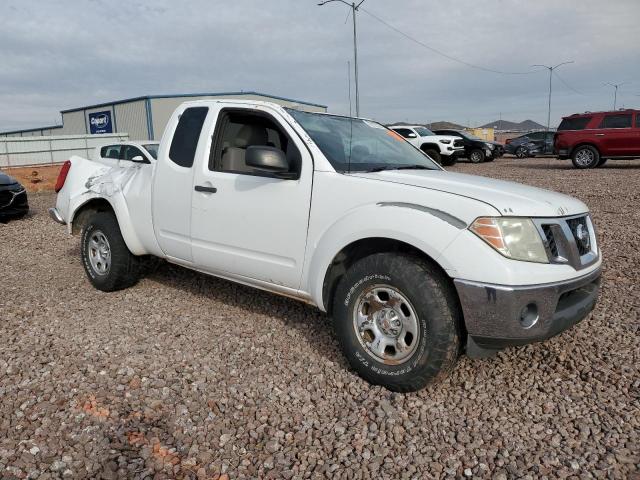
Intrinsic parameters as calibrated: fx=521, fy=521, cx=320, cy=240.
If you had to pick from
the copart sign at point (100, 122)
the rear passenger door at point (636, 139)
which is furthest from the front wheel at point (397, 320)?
the copart sign at point (100, 122)

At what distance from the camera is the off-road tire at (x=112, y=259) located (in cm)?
482

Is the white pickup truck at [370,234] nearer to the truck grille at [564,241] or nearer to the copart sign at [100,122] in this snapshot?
the truck grille at [564,241]

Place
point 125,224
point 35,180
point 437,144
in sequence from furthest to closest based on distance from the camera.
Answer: point 437,144 → point 35,180 → point 125,224

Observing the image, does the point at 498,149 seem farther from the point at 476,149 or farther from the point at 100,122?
the point at 100,122

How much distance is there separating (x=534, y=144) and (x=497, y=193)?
25705mm

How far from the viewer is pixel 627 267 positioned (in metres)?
5.53

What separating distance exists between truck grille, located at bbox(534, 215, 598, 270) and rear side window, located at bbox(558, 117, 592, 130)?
623 inches

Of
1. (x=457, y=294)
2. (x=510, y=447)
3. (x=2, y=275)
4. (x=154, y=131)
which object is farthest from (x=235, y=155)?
(x=154, y=131)

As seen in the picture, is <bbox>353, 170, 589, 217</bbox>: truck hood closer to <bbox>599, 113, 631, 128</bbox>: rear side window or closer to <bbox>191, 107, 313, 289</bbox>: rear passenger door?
<bbox>191, 107, 313, 289</bbox>: rear passenger door

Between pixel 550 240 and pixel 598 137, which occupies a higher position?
pixel 598 137

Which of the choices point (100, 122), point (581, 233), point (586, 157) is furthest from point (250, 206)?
point (100, 122)

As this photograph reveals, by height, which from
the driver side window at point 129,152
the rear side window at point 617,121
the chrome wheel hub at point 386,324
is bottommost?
the chrome wheel hub at point 386,324

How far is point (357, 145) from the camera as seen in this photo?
380 centimetres

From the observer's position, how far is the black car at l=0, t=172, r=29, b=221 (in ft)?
30.9
